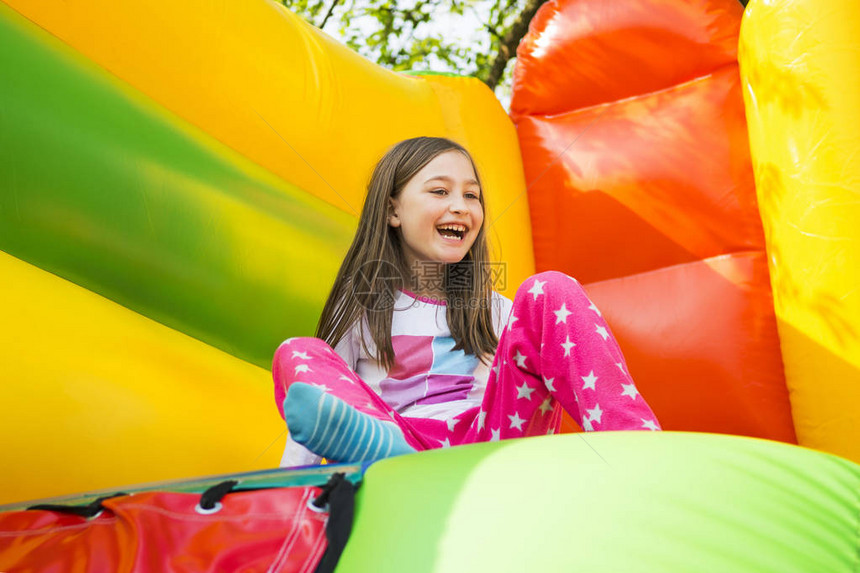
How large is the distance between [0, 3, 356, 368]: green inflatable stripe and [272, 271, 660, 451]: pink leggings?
403 mm

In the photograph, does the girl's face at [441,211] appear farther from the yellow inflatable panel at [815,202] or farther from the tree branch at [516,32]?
the tree branch at [516,32]

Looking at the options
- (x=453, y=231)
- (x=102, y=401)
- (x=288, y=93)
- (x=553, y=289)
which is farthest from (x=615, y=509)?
(x=288, y=93)

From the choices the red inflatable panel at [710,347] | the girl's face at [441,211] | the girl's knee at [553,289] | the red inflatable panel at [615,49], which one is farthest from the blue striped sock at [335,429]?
the red inflatable panel at [615,49]

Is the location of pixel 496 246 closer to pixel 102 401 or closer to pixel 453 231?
pixel 453 231

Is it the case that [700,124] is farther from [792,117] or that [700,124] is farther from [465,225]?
[465,225]

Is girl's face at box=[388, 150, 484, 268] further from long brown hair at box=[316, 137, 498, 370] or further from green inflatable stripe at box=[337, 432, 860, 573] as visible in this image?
green inflatable stripe at box=[337, 432, 860, 573]

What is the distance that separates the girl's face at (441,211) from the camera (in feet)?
4.77

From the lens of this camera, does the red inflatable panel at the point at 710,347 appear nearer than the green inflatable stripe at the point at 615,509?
No

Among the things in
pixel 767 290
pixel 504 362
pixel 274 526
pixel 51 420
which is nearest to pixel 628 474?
pixel 274 526

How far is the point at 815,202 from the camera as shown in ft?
4.90

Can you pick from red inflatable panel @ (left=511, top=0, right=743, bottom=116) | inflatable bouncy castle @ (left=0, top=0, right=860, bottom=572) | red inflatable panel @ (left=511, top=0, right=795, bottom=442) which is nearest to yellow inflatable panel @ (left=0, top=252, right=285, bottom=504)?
inflatable bouncy castle @ (left=0, top=0, right=860, bottom=572)

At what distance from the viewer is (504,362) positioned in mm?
1072

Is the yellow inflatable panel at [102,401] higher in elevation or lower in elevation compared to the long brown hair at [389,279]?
lower

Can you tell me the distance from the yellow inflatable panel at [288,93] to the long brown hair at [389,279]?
0.16m
